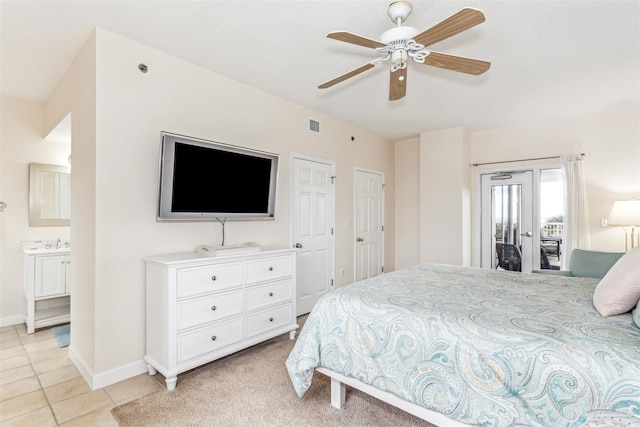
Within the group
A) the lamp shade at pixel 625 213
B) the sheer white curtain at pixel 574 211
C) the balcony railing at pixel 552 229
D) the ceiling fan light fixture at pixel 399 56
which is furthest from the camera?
the balcony railing at pixel 552 229

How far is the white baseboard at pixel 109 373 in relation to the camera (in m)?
2.28

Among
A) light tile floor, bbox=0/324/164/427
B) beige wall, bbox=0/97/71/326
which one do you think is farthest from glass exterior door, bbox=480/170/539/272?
beige wall, bbox=0/97/71/326

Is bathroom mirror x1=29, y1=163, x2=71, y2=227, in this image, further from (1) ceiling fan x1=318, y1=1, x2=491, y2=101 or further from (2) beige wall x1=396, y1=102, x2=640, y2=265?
(2) beige wall x1=396, y1=102, x2=640, y2=265

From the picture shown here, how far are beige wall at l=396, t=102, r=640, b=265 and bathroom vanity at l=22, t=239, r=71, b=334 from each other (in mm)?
4785

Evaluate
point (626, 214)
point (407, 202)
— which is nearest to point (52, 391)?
point (407, 202)

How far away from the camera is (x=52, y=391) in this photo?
223cm

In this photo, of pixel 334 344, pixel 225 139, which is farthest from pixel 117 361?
pixel 225 139

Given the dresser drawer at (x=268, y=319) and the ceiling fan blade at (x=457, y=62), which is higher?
the ceiling fan blade at (x=457, y=62)

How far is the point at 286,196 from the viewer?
3715 mm

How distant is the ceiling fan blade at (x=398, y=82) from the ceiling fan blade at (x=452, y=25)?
9.6 inches

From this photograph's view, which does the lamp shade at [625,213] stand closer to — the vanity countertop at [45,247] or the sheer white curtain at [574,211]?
the sheer white curtain at [574,211]

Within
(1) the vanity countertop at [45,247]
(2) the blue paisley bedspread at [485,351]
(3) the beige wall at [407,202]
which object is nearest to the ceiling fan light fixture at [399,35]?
(2) the blue paisley bedspread at [485,351]

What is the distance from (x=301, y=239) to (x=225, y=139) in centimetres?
149

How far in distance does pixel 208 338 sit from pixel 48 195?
302cm
